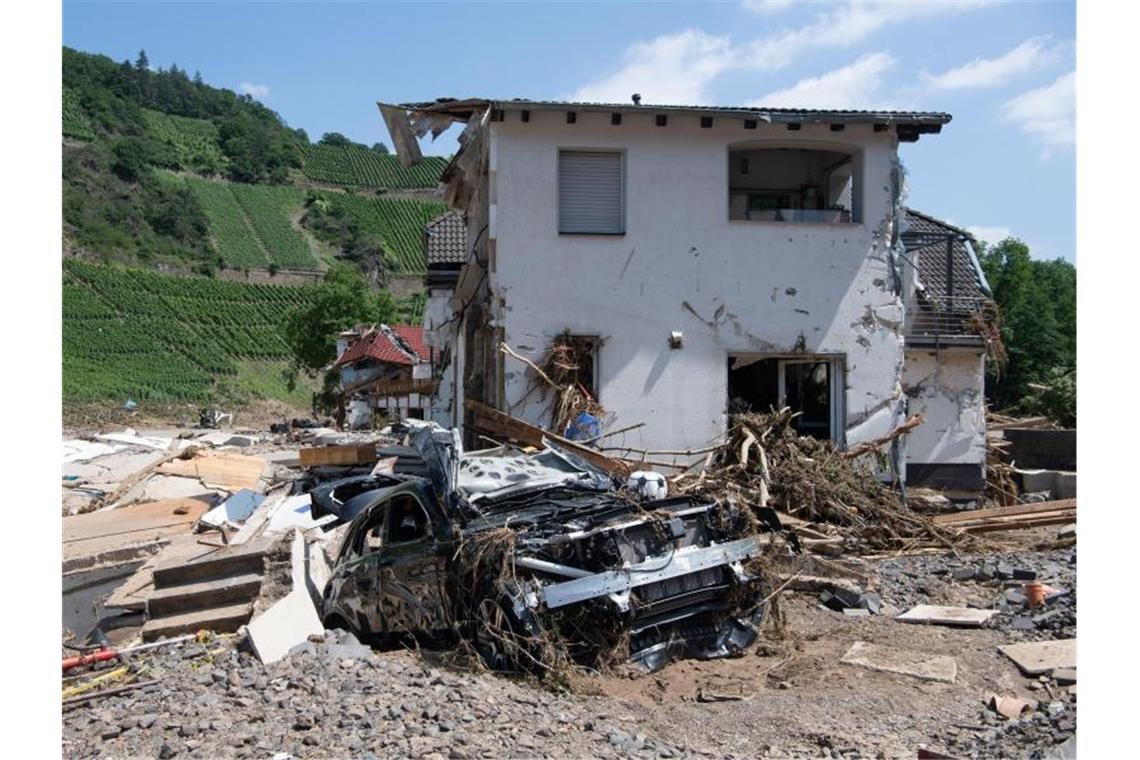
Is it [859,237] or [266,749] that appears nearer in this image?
[266,749]

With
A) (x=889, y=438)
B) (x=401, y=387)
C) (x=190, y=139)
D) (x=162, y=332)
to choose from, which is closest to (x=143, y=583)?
(x=889, y=438)

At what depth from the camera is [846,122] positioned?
14828mm

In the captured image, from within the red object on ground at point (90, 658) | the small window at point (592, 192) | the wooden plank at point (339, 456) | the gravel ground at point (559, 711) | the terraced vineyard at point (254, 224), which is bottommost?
the red object on ground at point (90, 658)

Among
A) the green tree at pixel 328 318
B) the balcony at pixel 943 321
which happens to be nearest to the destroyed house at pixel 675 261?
the balcony at pixel 943 321

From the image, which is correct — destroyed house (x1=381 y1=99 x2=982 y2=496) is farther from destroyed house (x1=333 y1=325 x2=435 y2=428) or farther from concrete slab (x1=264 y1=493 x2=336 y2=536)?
destroyed house (x1=333 y1=325 x2=435 y2=428)

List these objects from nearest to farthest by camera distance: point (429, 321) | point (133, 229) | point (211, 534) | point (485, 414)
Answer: point (211, 534) < point (485, 414) < point (429, 321) < point (133, 229)

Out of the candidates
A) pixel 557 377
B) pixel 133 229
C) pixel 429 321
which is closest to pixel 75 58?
pixel 133 229

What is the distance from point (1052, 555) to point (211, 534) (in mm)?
11223

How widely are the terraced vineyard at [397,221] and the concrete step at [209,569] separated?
95.5 meters

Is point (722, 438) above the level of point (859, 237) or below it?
below

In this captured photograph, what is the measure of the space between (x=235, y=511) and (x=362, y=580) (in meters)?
8.23

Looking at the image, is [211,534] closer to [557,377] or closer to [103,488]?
[557,377]

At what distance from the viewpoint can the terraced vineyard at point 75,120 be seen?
11962 centimetres

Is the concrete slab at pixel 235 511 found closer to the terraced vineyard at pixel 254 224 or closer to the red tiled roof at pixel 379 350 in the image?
the red tiled roof at pixel 379 350
